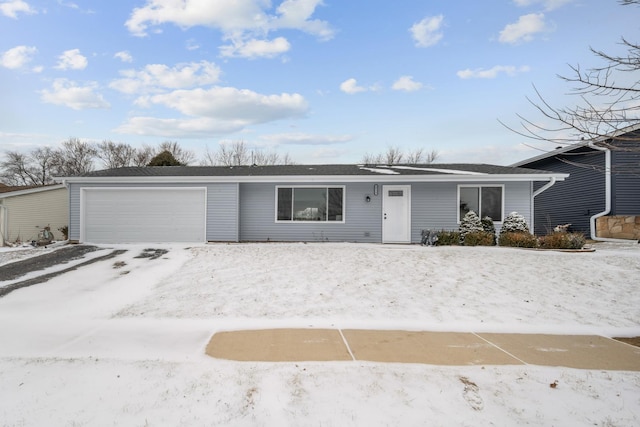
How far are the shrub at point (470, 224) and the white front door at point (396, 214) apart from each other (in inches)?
71.9

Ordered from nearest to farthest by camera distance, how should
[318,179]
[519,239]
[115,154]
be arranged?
[519,239], [318,179], [115,154]

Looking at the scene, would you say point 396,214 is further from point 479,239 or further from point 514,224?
point 514,224

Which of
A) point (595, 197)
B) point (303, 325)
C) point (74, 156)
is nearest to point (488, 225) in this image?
point (595, 197)

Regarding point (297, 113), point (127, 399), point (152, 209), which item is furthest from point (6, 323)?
point (297, 113)

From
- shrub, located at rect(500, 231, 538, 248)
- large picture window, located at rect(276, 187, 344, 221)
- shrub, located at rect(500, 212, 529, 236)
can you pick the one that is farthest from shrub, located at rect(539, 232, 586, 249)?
large picture window, located at rect(276, 187, 344, 221)

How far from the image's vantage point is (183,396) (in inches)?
123

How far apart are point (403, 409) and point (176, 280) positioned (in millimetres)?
6037

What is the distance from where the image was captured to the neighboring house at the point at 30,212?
15.4 meters

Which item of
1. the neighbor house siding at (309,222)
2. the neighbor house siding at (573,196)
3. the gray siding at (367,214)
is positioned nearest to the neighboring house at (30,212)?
the neighbor house siding at (309,222)

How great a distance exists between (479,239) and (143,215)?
37.3 ft

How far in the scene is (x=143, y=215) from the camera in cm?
1252

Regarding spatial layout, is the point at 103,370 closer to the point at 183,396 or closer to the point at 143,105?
the point at 183,396

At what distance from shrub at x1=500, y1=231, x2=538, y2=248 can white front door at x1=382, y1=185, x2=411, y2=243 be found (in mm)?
3035

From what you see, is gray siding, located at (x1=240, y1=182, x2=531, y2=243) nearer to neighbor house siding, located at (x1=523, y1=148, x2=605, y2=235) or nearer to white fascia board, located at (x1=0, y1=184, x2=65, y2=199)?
neighbor house siding, located at (x1=523, y1=148, x2=605, y2=235)
